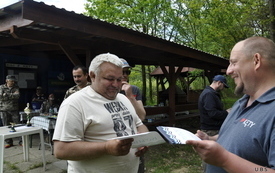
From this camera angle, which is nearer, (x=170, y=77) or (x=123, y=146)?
(x=123, y=146)

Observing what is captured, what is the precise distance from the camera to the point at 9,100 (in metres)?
5.95

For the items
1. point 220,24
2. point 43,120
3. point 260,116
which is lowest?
point 43,120

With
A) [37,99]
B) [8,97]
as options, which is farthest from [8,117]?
[37,99]

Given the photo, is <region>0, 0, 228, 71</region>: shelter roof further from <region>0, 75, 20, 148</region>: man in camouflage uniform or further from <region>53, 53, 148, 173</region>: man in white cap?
<region>53, 53, 148, 173</region>: man in white cap

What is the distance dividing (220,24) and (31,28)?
9639 mm

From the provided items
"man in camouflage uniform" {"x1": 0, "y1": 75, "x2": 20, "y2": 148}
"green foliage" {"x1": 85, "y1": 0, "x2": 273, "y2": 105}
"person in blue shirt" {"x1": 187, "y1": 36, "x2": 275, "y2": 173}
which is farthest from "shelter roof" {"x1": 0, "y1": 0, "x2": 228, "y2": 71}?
"green foliage" {"x1": 85, "y1": 0, "x2": 273, "y2": 105}

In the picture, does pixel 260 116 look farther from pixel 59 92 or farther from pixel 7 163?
pixel 59 92

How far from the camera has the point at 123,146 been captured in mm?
1386

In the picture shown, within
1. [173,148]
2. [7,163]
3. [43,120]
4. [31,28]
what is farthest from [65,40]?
[173,148]

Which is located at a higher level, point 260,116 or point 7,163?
→ point 260,116

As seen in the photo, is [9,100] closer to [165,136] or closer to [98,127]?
[98,127]

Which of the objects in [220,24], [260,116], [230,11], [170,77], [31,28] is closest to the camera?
[260,116]

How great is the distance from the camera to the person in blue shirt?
102cm

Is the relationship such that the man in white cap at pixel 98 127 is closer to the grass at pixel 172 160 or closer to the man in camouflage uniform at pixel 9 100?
the grass at pixel 172 160
